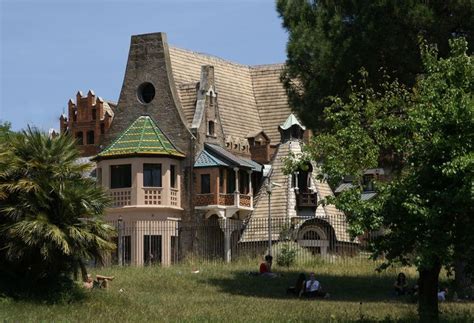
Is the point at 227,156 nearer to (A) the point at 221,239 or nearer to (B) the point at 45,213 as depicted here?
(A) the point at 221,239

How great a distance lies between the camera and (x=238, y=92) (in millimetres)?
70250

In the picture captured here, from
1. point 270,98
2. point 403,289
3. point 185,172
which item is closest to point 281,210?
point 185,172

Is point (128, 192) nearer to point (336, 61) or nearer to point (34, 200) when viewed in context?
point (336, 61)

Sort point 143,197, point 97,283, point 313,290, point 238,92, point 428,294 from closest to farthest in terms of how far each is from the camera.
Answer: point 428,294 → point 97,283 → point 313,290 → point 143,197 → point 238,92

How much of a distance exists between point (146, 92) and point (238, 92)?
8.76m

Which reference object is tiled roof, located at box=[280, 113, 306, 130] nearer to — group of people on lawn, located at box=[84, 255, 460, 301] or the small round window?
the small round window

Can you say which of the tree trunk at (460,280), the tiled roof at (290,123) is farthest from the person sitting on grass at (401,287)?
the tiled roof at (290,123)

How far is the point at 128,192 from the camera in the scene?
199 ft

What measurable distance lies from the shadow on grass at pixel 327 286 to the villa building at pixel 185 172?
507 inches

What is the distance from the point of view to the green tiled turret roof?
60.6 meters

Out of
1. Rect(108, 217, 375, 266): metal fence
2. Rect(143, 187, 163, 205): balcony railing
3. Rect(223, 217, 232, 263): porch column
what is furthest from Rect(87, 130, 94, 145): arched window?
Rect(223, 217, 232, 263): porch column

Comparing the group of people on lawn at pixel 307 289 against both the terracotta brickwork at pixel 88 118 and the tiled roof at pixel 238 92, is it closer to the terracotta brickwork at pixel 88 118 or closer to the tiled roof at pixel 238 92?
the tiled roof at pixel 238 92

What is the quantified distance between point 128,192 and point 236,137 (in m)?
8.96

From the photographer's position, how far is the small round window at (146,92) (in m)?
63.0
